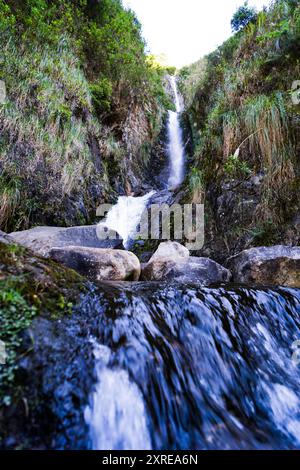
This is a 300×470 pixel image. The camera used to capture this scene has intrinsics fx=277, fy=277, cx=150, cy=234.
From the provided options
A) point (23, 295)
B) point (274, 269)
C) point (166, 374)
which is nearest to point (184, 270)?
point (274, 269)

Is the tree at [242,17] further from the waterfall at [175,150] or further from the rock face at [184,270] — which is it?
the rock face at [184,270]

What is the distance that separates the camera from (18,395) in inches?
48.5

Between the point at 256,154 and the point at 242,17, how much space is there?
6.33 meters

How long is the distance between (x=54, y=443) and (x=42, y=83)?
5950 mm

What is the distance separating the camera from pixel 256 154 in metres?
5.07

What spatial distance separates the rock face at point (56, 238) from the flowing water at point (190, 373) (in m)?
1.80

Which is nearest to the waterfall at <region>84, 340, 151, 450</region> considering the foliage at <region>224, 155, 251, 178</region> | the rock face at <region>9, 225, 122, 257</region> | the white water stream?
the white water stream

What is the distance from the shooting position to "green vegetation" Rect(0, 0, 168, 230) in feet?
15.4

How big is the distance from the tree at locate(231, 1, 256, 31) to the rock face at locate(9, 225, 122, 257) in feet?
27.3

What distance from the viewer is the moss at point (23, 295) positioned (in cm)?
133

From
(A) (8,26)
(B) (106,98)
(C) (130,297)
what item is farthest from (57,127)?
(C) (130,297)

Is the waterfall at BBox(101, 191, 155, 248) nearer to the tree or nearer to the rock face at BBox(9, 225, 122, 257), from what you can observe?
the rock face at BBox(9, 225, 122, 257)

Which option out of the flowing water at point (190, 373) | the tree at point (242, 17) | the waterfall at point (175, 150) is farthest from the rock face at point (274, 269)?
the tree at point (242, 17)
